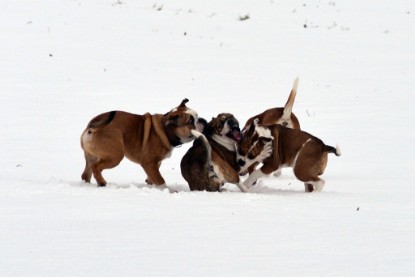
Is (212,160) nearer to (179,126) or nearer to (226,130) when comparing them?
(226,130)

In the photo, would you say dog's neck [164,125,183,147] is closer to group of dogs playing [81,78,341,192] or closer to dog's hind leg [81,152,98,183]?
group of dogs playing [81,78,341,192]

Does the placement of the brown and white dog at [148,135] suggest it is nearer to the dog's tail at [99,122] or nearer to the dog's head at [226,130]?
the dog's tail at [99,122]

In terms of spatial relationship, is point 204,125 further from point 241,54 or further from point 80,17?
point 80,17

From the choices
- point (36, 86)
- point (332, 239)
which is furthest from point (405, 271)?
point (36, 86)

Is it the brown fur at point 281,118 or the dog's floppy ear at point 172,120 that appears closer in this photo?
the dog's floppy ear at point 172,120

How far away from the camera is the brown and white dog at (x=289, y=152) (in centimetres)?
961

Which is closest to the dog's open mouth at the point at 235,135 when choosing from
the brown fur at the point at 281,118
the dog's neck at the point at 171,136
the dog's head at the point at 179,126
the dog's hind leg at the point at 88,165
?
the dog's head at the point at 179,126

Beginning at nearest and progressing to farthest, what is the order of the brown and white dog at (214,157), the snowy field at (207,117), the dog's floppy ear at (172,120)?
the snowy field at (207,117)
the brown and white dog at (214,157)
the dog's floppy ear at (172,120)

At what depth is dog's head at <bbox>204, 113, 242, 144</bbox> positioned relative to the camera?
9.65m

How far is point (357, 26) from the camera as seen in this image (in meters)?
25.0

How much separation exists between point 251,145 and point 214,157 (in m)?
0.45

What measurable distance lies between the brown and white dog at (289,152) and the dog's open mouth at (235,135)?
0.06 metres

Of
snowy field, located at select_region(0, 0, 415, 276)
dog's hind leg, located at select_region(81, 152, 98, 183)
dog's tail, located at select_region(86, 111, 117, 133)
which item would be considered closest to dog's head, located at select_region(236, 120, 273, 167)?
snowy field, located at select_region(0, 0, 415, 276)

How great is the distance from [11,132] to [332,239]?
811 centimetres
